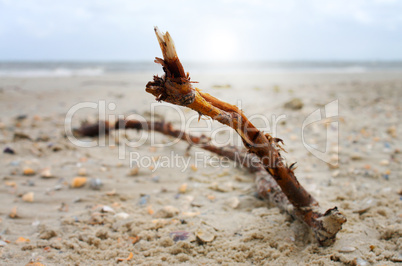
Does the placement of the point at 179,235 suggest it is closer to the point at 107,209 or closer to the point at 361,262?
the point at 107,209

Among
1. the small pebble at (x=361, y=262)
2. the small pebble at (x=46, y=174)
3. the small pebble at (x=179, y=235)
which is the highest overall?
Answer: the small pebble at (x=46, y=174)

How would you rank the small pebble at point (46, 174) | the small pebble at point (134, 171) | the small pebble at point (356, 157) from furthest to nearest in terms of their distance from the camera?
the small pebble at point (356, 157), the small pebble at point (134, 171), the small pebble at point (46, 174)

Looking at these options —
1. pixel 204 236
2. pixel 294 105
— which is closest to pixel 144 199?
pixel 204 236

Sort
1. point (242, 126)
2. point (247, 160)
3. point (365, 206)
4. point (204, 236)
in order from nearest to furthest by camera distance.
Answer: point (242, 126)
point (204, 236)
point (365, 206)
point (247, 160)

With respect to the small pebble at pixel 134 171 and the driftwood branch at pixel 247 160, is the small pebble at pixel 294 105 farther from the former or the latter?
the small pebble at pixel 134 171

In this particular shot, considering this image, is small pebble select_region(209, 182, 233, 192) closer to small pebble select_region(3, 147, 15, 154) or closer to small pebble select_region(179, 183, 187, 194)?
small pebble select_region(179, 183, 187, 194)

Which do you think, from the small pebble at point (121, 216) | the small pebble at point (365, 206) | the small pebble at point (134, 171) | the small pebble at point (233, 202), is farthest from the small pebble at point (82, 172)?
the small pebble at point (365, 206)
